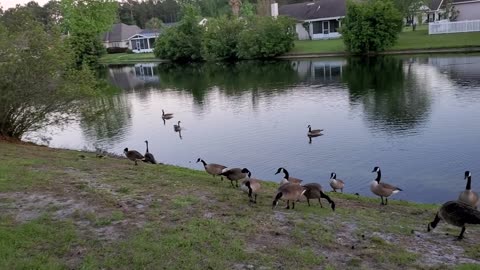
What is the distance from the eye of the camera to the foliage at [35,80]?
→ 21141mm

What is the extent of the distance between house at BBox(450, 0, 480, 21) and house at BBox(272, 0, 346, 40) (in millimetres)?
19321

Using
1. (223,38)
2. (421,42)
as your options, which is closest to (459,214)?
(421,42)

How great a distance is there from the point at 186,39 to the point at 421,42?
151 ft

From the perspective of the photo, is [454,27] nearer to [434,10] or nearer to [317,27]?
[434,10]

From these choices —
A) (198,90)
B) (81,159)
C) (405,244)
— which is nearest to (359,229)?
(405,244)

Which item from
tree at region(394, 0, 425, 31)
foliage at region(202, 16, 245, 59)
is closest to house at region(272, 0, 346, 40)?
foliage at region(202, 16, 245, 59)

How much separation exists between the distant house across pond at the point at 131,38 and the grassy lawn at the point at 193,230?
367 ft

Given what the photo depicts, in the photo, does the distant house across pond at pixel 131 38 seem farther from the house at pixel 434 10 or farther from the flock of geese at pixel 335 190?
the flock of geese at pixel 335 190

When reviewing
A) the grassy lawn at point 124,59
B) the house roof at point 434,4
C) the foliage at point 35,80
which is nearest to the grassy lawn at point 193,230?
the foliage at point 35,80

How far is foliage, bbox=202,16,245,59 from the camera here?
276 ft

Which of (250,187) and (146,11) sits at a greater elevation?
(146,11)

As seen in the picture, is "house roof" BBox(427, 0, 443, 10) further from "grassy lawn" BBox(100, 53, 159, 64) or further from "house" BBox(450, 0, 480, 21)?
"grassy lawn" BBox(100, 53, 159, 64)

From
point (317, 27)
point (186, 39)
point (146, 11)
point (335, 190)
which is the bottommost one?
point (335, 190)

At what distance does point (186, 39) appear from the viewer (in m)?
92.2
